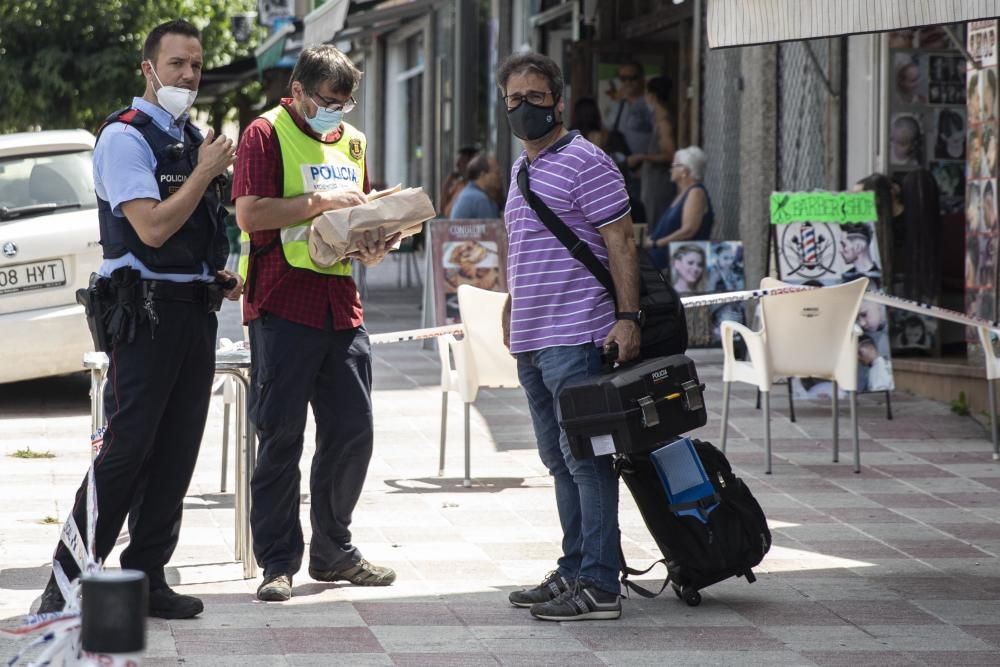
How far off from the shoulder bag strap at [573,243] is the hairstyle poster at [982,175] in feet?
18.8

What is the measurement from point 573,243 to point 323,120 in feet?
3.15

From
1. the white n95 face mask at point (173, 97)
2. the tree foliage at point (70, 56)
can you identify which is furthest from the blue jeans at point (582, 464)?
the tree foliage at point (70, 56)

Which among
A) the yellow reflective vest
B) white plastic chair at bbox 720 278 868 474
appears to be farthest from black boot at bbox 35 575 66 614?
white plastic chair at bbox 720 278 868 474

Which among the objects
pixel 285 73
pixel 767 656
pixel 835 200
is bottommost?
pixel 767 656

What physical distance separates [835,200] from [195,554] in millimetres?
5698

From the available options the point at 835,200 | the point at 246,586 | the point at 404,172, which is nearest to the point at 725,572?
the point at 246,586

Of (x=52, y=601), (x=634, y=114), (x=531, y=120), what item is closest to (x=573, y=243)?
(x=531, y=120)

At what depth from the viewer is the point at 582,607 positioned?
18.1ft

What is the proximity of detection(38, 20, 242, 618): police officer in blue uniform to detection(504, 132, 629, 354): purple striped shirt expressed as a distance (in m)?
1.01

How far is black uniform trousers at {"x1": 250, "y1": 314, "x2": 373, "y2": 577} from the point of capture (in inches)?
224

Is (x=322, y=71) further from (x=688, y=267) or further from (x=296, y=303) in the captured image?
(x=688, y=267)

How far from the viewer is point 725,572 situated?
18.6 feet

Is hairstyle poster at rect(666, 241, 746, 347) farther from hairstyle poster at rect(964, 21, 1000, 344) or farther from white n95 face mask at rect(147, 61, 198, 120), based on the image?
white n95 face mask at rect(147, 61, 198, 120)

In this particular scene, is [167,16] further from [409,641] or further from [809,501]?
[409,641]
